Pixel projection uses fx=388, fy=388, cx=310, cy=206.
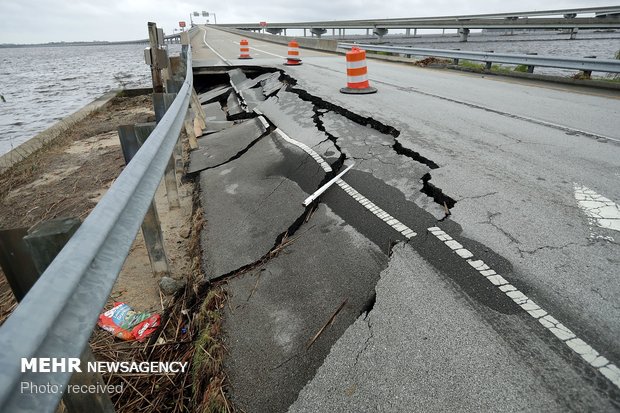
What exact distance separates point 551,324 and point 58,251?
104 inches

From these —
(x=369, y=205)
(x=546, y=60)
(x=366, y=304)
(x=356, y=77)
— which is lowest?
(x=366, y=304)

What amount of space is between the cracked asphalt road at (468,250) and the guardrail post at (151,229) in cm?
50

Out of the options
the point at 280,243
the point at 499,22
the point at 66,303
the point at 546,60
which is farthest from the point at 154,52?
the point at 499,22

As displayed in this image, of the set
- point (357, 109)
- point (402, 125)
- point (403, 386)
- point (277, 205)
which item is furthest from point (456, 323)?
point (357, 109)

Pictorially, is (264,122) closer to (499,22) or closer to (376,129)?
(376,129)

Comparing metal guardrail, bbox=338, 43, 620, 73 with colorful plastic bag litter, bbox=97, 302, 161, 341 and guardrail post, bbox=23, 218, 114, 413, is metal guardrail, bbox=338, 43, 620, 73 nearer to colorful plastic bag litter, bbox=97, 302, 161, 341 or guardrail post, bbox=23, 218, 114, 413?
colorful plastic bag litter, bbox=97, 302, 161, 341

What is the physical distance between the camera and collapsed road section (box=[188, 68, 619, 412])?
206 centimetres

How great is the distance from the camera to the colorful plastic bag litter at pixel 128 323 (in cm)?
298

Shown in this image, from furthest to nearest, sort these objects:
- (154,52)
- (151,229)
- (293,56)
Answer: (293,56), (154,52), (151,229)

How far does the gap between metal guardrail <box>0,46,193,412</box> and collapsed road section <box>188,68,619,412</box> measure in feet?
3.75

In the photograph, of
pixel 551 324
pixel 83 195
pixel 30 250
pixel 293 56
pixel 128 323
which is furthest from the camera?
pixel 293 56

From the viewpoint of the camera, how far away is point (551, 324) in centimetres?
236

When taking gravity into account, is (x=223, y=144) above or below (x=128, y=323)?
above

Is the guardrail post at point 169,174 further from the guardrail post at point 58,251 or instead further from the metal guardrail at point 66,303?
the guardrail post at point 58,251
